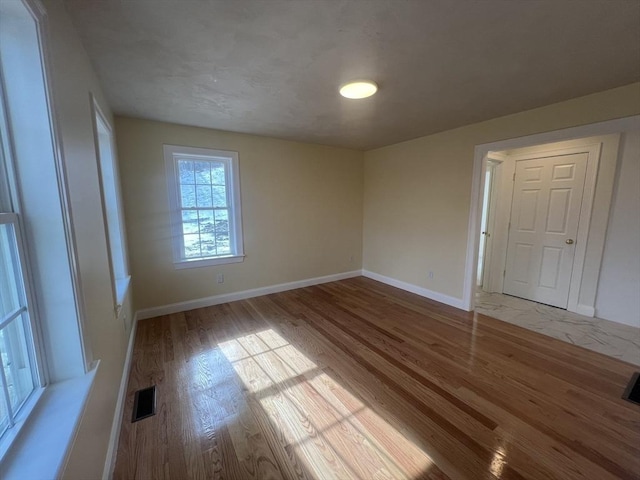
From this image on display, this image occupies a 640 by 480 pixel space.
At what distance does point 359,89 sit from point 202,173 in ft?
7.76

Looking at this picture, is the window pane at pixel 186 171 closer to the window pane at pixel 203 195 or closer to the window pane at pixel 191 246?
the window pane at pixel 203 195

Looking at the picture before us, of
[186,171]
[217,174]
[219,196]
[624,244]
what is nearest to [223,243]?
[219,196]

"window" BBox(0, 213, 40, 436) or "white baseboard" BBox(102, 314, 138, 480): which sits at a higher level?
"window" BBox(0, 213, 40, 436)

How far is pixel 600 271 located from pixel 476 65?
3.14 metres

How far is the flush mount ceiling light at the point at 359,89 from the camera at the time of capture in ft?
6.92

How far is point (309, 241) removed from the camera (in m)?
4.47

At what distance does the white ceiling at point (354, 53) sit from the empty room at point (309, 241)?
2cm

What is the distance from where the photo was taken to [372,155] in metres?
4.75

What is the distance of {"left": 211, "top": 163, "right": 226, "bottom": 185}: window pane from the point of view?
358 centimetres

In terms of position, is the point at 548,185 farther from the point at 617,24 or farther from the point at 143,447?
the point at 143,447

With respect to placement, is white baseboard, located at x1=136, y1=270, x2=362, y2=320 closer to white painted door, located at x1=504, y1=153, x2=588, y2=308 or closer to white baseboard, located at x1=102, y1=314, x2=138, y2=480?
white baseboard, located at x1=102, y1=314, x2=138, y2=480

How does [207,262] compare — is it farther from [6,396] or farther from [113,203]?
[6,396]

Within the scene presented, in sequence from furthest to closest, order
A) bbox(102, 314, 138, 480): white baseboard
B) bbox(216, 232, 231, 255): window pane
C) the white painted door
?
bbox(216, 232, 231, 255): window pane
the white painted door
bbox(102, 314, 138, 480): white baseboard

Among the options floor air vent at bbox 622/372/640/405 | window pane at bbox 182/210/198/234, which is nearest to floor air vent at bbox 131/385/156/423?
window pane at bbox 182/210/198/234
